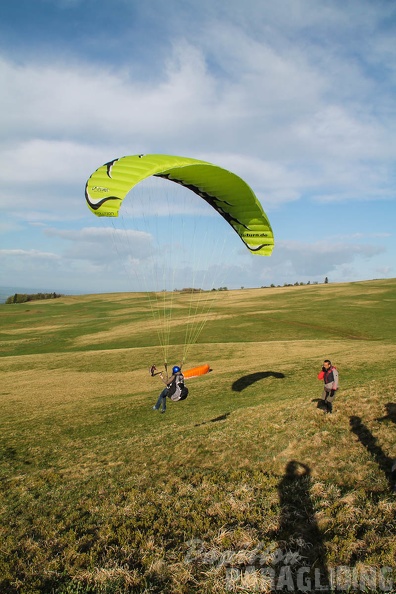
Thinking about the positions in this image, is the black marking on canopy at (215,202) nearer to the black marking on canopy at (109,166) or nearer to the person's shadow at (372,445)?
the black marking on canopy at (109,166)

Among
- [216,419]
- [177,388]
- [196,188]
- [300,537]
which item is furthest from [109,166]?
[300,537]

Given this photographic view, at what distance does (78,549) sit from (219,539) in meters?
2.52

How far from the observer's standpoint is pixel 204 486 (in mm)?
8500

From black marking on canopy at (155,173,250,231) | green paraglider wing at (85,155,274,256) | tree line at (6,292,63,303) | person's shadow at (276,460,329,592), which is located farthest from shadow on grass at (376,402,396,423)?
tree line at (6,292,63,303)

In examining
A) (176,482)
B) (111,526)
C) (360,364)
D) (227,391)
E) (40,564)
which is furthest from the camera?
(360,364)

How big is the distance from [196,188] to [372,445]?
1128cm

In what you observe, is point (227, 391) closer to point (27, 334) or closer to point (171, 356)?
point (171, 356)

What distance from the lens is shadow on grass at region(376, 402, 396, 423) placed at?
420 inches

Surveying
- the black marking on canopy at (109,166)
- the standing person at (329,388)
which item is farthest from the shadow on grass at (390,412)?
the black marking on canopy at (109,166)

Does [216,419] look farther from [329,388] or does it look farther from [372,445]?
[372,445]

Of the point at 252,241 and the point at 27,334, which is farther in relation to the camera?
the point at 27,334

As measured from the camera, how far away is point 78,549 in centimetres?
662

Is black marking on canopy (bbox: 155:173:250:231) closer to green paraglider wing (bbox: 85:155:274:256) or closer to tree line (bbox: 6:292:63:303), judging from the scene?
green paraglider wing (bbox: 85:155:274:256)

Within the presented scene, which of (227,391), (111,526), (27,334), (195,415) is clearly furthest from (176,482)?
(27,334)
